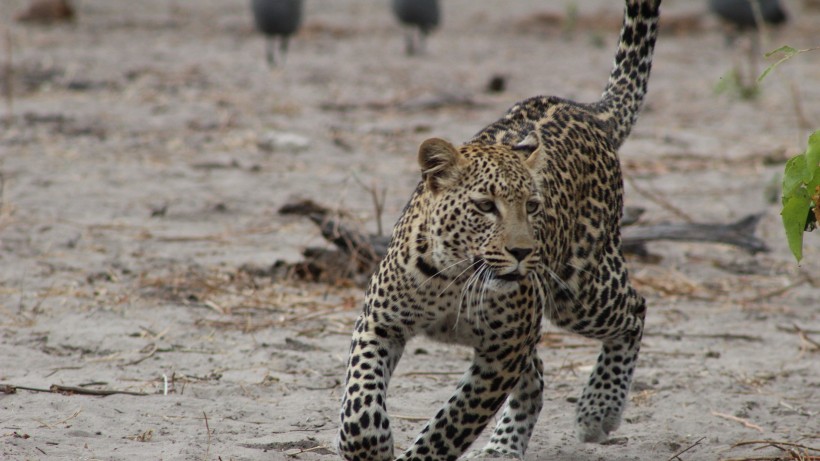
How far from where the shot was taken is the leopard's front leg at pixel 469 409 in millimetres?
4949

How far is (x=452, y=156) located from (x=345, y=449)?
125 cm

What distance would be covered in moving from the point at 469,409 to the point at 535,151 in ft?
3.55

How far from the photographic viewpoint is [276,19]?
18.5 m

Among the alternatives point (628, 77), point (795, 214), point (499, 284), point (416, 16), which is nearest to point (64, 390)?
point (499, 284)

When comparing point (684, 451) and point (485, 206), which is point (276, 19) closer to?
point (684, 451)

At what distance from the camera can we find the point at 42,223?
935 cm

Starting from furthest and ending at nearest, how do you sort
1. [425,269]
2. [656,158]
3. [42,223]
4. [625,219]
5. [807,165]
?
[656,158], [42,223], [625,219], [425,269], [807,165]

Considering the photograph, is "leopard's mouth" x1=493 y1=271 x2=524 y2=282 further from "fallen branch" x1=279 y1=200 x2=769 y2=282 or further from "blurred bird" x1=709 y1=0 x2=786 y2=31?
"blurred bird" x1=709 y1=0 x2=786 y2=31

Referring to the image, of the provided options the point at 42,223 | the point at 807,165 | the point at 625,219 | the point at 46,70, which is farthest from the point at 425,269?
the point at 46,70

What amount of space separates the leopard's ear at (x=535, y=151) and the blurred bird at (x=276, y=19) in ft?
44.5

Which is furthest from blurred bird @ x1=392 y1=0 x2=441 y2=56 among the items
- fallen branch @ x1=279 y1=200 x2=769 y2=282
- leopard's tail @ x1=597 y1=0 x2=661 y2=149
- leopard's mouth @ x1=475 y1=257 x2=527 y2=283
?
leopard's mouth @ x1=475 y1=257 x2=527 y2=283

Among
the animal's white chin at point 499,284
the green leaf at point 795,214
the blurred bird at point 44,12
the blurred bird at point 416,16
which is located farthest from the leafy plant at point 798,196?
the blurred bird at point 44,12

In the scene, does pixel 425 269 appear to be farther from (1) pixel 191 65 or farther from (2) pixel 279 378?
(1) pixel 191 65

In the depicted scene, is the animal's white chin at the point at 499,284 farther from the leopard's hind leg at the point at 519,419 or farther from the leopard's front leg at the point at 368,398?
the leopard's hind leg at the point at 519,419
